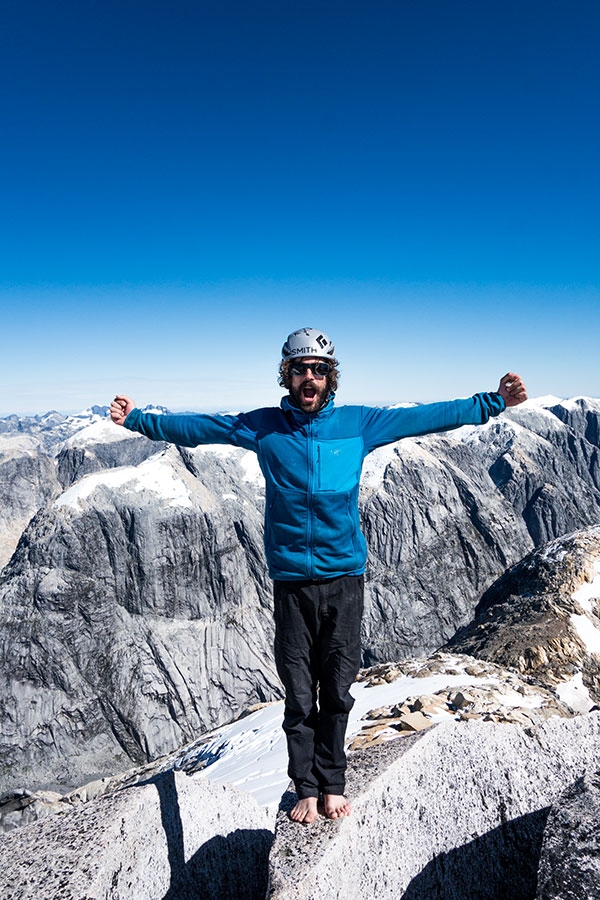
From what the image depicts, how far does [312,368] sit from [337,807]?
14.6 ft

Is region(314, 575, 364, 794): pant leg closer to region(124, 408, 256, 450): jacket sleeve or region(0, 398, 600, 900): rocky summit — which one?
region(0, 398, 600, 900): rocky summit

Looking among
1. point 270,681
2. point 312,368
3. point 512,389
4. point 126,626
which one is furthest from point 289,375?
point 270,681

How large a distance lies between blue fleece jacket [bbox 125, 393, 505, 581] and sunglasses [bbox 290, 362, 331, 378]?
0.36 meters

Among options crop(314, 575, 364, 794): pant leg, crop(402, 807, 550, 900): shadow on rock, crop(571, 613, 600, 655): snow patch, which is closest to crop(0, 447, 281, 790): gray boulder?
crop(571, 613, 600, 655): snow patch

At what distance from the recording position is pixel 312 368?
18.5ft

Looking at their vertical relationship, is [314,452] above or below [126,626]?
above

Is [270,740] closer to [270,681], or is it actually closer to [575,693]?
[575,693]

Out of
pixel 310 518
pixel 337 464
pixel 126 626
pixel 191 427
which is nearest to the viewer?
pixel 310 518

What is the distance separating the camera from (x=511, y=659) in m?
14.1

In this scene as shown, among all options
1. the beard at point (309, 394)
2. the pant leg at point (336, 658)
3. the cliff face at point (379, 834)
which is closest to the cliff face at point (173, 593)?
the cliff face at point (379, 834)

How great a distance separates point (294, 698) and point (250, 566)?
103767 millimetres

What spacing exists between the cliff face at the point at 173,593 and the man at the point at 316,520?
86.3 m

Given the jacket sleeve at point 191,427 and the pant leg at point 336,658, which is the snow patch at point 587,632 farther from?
the jacket sleeve at point 191,427

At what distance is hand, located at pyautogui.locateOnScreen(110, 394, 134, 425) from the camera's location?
5992 mm
